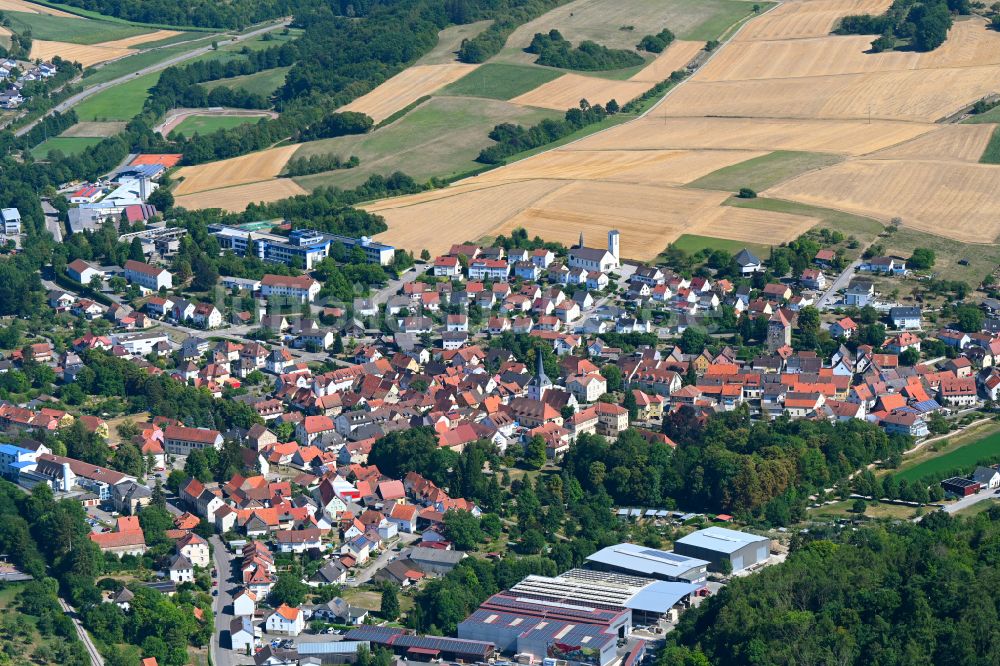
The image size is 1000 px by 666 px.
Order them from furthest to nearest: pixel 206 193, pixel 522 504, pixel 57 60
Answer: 1. pixel 57 60
2. pixel 206 193
3. pixel 522 504

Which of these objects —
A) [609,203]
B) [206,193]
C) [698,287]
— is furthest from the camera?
[206,193]

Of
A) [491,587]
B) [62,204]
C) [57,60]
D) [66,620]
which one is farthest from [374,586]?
[57,60]

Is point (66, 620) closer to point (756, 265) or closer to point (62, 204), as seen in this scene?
→ point (756, 265)

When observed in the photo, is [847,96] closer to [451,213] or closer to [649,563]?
[451,213]

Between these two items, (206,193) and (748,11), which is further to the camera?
(748,11)

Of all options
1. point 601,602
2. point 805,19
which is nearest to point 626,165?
point 805,19

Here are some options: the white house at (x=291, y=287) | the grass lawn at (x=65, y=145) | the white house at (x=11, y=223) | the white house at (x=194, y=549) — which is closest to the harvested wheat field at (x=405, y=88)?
the grass lawn at (x=65, y=145)

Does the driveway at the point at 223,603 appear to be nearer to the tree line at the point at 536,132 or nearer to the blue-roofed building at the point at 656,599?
the blue-roofed building at the point at 656,599
